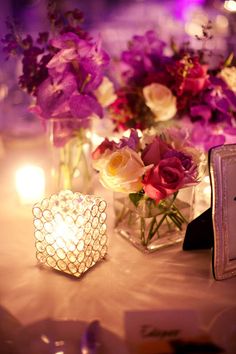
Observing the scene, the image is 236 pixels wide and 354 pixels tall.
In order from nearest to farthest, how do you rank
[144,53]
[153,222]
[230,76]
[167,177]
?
1. [167,177]
2. [153,222]
3. [230,76]
4. [144,53]

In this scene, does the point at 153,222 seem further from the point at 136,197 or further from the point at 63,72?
the point at 63,72

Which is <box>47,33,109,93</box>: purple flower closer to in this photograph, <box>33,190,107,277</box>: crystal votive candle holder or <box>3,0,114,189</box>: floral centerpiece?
<box>3,0,114,189</box>: floral centerpiece

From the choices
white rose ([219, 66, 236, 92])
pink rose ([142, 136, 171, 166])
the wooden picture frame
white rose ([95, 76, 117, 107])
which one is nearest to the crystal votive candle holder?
pink rose ([142, 136, 171, 166])

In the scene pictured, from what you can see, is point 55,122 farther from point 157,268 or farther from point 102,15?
point 102,15

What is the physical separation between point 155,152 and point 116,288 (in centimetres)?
29

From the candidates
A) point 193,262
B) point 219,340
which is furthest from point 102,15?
point 219,340

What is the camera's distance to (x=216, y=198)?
86 cm

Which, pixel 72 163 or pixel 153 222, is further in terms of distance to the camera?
pixel 72 163

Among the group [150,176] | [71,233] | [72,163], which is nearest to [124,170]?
[150,176]

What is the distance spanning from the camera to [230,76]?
1.17 m

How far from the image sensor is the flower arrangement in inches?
45.6

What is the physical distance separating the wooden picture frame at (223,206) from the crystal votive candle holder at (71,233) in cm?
24

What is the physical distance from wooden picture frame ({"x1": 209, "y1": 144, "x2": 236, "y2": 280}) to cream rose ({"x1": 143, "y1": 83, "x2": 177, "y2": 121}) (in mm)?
400

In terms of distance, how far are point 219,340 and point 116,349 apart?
17cm
